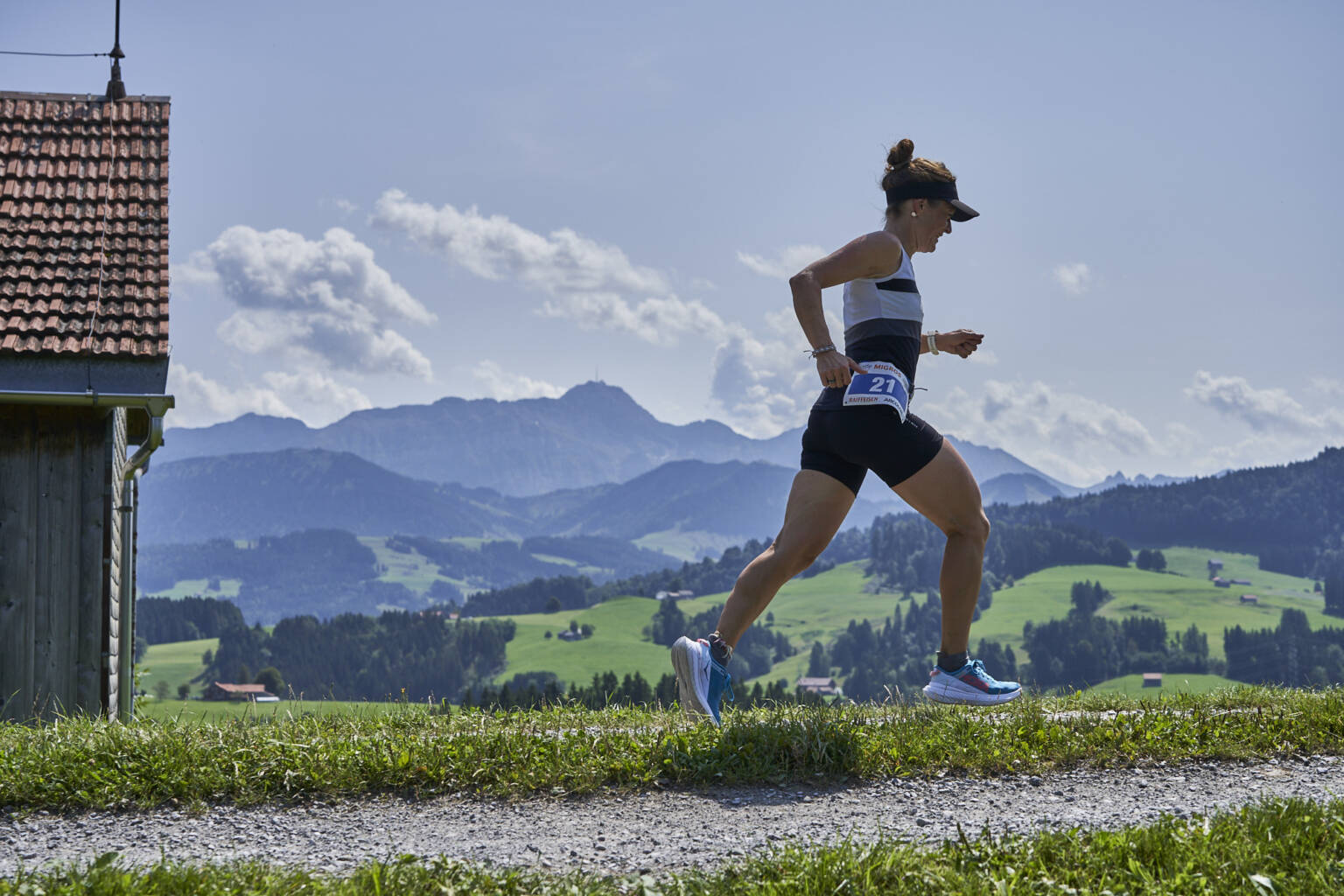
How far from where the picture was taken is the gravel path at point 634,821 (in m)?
3.58

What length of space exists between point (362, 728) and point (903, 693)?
289cm

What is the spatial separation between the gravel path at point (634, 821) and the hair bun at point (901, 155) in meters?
3.15

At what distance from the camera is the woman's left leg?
17.5ft

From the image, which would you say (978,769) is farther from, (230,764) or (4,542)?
(4,542)

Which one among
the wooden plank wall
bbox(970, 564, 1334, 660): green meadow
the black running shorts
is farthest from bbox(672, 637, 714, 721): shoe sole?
bbox(970, 564, 1334, 660): green meadow

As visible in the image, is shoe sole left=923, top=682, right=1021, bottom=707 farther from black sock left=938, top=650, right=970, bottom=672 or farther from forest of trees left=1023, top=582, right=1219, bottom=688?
forest of trees left=1023, top=582, right=1219, bottom=688

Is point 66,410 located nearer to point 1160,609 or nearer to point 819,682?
point 819,682

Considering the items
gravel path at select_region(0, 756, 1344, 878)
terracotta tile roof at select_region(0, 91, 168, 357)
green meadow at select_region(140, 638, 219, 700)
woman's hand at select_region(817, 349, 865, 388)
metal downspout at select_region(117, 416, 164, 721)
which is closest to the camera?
gravel path at select_region(0, 756, 1344, 878)

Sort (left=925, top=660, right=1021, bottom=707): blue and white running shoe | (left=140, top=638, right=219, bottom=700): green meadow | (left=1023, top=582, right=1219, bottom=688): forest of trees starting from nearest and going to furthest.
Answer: (left=925, top=660, right=1021, bottom=707): blue and white running shoe < (left=1023, top=582, right=1219, bottom=688): forest of trees < (left=140, top=638, right=219, bottom=700): green meadow

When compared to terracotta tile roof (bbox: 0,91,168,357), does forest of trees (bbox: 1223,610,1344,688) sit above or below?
below

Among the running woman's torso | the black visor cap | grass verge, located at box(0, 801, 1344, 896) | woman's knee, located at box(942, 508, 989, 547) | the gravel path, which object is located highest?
the black visor cap

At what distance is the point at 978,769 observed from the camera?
454 cm

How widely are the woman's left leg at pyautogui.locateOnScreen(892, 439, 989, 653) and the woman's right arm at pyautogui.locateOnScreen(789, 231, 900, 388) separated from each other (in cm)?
66

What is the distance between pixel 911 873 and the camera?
312 centimetres
